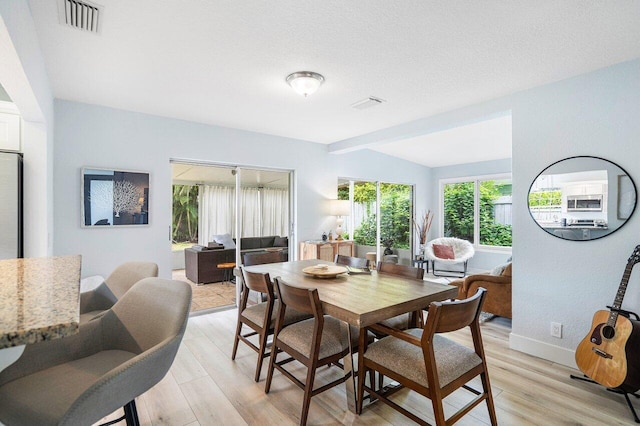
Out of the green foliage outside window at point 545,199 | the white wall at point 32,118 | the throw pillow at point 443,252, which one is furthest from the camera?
the throw pillow at point 443,252

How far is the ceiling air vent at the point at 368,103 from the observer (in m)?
3.25

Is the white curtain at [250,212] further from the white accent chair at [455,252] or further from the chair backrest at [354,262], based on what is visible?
the white accent chair at [455,252]

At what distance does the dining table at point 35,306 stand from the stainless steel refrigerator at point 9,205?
4.94 feet

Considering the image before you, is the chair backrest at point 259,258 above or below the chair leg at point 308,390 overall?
above

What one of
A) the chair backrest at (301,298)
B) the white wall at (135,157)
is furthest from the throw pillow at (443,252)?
the chair backrest at (301,298)

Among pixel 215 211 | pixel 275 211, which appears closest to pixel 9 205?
pixel 215 211

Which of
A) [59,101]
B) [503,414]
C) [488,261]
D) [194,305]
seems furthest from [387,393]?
[488,261]

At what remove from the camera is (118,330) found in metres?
1.46

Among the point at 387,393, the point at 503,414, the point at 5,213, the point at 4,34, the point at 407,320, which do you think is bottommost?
the point at 503,414

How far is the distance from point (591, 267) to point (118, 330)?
3407 mm

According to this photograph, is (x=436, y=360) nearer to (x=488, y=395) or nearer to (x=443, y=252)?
(x=488, y=395)

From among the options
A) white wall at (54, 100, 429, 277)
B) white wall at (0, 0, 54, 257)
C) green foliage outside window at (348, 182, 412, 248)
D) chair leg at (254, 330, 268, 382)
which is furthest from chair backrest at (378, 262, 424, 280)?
green foliage outside window at (348, 182, 412, 248)

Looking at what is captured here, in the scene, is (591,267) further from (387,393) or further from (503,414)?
(387,393)

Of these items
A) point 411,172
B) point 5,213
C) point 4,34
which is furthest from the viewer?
point 411,172
